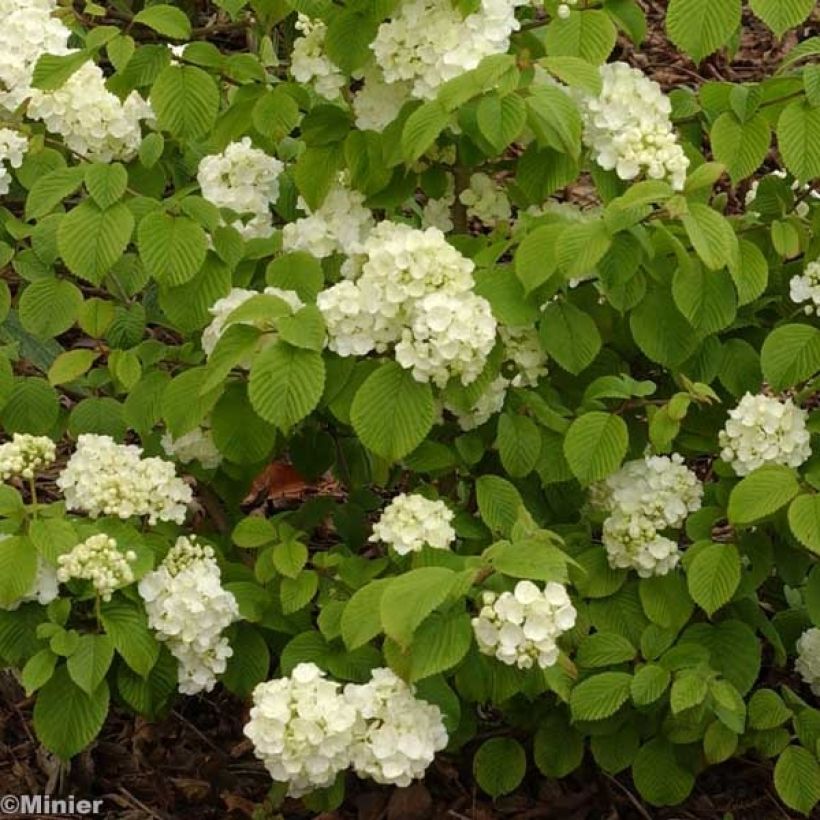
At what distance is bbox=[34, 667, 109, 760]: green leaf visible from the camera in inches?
101

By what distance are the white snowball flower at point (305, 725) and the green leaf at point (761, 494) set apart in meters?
0.72

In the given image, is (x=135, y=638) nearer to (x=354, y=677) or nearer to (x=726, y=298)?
→ (x=354, y=677)

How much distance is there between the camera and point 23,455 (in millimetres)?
2611

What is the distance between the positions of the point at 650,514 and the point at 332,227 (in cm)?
79

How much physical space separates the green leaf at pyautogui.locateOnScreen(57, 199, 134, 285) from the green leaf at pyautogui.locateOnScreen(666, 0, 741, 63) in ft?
3.24

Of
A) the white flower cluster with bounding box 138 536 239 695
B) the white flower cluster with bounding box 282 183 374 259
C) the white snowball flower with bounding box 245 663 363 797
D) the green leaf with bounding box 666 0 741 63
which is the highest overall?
the green leaf with bounding box 666 0 741 63

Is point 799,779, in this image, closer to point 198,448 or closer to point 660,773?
point 660,773

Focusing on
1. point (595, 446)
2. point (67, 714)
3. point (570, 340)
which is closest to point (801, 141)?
point (570, 340)

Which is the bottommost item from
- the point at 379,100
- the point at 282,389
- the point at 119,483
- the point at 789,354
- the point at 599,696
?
the point at 599,696

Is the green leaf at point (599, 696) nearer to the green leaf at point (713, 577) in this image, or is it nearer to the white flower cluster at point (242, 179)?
the green leaf at point (713, 577)

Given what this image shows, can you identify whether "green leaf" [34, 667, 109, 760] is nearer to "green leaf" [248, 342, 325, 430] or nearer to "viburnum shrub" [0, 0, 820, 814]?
"viburnum shrub" [0, 0, 820, 814]

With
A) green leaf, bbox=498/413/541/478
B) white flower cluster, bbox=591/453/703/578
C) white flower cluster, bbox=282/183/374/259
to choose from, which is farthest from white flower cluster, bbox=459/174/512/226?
white flower cluster, bbox=591/453/703/578

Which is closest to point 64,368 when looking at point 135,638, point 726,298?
point 135,638

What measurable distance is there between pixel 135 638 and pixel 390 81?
1040 mm
